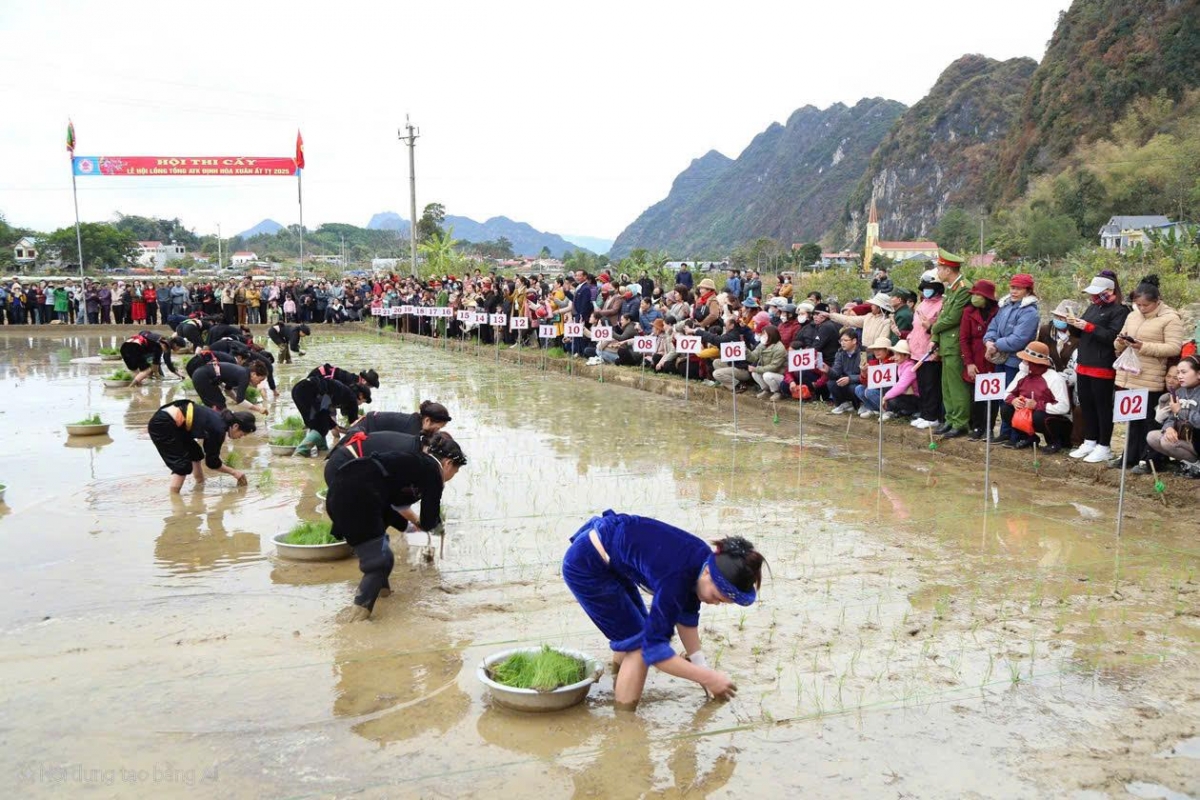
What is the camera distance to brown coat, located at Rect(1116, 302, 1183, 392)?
24.3ft

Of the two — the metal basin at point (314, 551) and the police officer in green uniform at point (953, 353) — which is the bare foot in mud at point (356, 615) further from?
the police officer in green uniform at point (953, 353)

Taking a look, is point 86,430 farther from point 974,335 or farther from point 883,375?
point 974,335

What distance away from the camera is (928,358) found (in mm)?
9852

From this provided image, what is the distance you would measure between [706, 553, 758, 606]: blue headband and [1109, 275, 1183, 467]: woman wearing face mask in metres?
5.04

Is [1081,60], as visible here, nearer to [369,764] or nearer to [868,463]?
[868,463]

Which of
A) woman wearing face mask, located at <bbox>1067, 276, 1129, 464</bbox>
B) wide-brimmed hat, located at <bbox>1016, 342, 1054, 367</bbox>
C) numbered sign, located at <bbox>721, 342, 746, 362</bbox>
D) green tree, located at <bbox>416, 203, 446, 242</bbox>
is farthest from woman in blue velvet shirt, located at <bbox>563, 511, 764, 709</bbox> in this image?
green tree, located at <bbox>416, 203, 446, 242</bbox>

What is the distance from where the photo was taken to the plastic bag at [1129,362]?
761cm

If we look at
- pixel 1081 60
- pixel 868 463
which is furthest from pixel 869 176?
pixel 868 463

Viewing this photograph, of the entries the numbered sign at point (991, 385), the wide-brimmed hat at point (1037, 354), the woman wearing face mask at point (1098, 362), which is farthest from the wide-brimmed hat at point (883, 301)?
the numbered sign at point (991, 385)

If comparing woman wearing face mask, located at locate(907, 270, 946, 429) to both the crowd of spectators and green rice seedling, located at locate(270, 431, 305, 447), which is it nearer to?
the crowd of spectators

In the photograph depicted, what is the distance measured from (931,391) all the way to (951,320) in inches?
32.7

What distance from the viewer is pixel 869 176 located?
400ft

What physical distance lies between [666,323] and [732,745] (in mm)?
11833

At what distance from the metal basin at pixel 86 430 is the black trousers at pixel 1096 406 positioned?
10.2m
